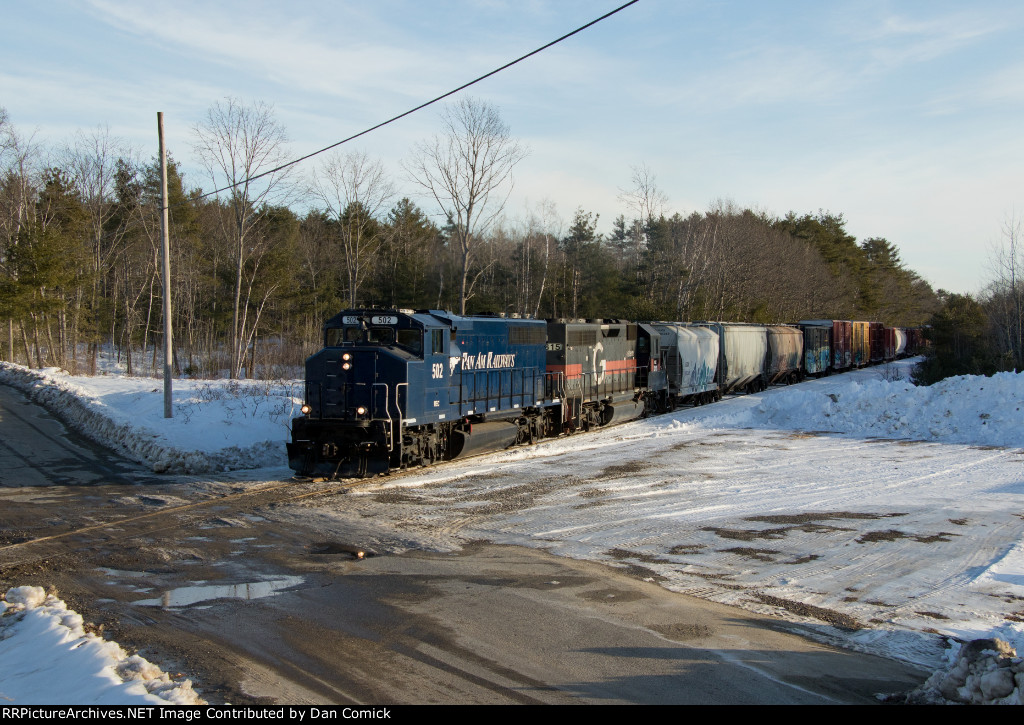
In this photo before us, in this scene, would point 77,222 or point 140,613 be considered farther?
point 77,222

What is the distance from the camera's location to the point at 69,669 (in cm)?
538

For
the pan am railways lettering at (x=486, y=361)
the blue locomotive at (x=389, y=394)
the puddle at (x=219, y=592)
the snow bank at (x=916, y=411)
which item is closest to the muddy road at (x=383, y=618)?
the puddle at (x=219, y=592)

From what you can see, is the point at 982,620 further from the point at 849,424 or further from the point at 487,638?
the point at 849,424

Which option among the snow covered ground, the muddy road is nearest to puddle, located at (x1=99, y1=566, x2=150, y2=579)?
the muddy road

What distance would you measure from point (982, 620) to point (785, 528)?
3718 millimetres

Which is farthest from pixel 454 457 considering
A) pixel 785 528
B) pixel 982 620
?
pixel 982 620

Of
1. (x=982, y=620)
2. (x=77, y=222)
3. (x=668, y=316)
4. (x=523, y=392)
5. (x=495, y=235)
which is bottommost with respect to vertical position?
(x=982, y=620)

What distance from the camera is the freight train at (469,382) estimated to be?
13852 mm

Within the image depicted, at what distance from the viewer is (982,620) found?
284 inches

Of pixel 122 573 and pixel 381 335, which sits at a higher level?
pixel 381 335

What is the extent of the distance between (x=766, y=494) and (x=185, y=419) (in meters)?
13.6

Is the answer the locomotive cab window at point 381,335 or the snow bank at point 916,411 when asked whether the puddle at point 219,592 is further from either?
the snow bank at point 916,411

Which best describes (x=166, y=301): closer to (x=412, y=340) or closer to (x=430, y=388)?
(x=412, y=340)

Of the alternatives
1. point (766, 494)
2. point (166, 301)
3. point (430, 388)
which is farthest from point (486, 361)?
point (166, 301)
